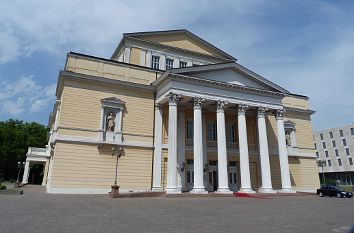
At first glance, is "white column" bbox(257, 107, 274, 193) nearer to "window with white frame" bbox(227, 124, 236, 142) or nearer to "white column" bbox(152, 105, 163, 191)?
"window with white frame" bbox(227, 124, 236, 142)

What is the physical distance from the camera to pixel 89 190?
22.5 metres

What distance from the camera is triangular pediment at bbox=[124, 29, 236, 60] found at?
31656 mm

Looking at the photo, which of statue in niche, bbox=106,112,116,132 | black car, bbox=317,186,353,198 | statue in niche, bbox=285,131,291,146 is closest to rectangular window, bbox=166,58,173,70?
statue in niche, bbox=106,112,116,132

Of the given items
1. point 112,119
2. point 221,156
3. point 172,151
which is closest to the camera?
point 172,151

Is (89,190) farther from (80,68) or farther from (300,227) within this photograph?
(300,227)

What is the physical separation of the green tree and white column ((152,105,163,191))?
41.7 meters

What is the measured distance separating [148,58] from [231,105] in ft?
33.5

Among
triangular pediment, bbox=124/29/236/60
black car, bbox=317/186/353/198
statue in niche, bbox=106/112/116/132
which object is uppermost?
triangular pediment, bbox=124/29/236/60

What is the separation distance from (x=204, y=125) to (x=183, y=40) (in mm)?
10823

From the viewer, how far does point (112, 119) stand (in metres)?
24.7

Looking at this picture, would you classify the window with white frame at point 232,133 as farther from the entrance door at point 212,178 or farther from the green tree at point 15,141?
the green tree at point 15,141

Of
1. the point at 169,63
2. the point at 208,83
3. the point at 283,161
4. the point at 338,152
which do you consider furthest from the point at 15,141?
the point at 338,152

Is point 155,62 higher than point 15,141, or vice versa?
point 155,62

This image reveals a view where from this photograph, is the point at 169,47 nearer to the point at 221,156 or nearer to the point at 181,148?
the point at 181,148
